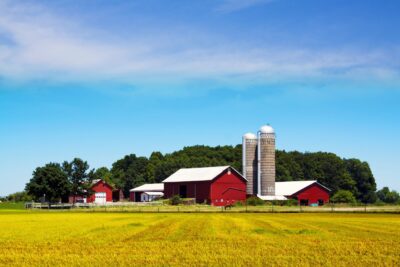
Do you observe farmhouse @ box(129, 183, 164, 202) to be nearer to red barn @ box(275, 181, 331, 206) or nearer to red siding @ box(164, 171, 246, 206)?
red siding @ box(164, 171, 246, 206)

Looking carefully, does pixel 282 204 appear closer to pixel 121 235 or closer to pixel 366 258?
pixel 121 235

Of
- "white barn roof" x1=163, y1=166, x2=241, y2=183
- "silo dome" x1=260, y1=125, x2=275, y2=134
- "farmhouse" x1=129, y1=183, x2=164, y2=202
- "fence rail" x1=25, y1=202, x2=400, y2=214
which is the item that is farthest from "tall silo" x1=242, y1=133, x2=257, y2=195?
"fence rail" x1=25, y1=202, x2=400, y2=214

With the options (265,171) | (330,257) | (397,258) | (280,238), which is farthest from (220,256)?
(265,171)

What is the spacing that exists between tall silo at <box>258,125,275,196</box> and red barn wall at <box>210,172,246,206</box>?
16.7 feet

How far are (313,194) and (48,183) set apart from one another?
2211 inches

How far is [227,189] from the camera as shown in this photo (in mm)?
125000

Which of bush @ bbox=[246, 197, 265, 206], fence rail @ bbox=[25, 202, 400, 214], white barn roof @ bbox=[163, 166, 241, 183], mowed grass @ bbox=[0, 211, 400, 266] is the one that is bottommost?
fence rail @ bbox=[25, 202, 400, 214]

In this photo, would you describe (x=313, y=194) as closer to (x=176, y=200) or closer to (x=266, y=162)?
(x=266, y=162)

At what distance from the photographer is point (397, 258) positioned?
25000 millimetres

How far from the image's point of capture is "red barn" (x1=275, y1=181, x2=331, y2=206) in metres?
130

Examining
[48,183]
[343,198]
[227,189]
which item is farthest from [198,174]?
[343,198]

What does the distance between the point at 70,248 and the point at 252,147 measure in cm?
10650

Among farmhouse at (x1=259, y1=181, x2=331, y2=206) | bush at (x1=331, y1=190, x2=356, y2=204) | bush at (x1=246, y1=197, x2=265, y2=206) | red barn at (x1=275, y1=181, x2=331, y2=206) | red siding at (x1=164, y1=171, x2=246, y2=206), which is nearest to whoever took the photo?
bush at (x1=246, y1=197, x2=265, y2=206)

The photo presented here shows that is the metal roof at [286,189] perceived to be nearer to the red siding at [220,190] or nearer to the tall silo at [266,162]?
the tall silo at [266,162]
